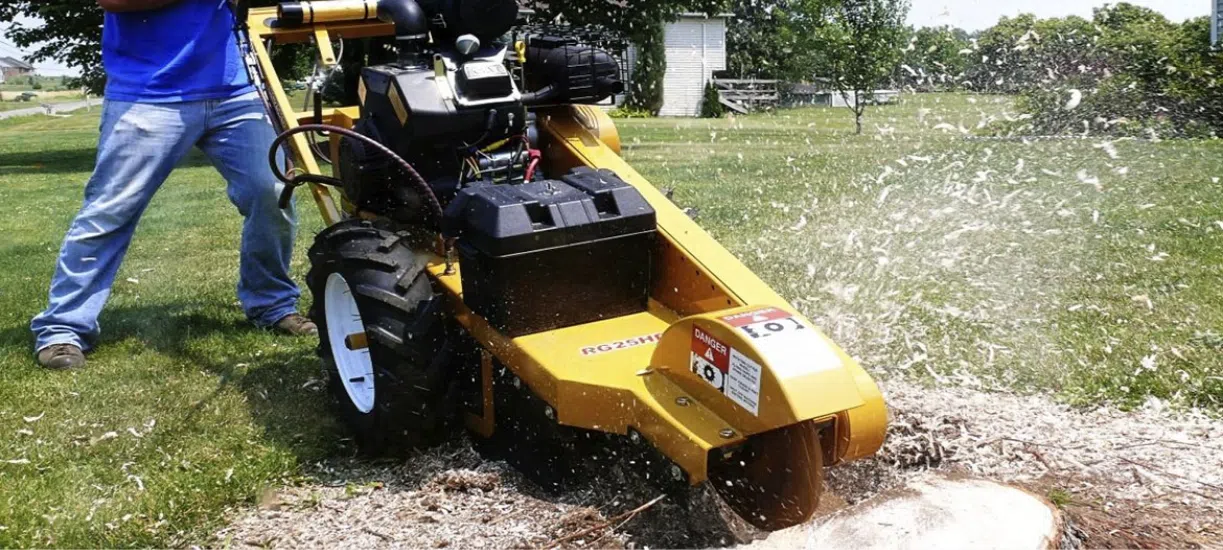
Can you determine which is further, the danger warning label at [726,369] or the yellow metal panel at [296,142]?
the yellow metal panel at [296,142]

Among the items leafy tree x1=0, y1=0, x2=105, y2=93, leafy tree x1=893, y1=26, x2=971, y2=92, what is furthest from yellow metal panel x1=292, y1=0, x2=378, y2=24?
leafy tree x1=0, y1=0, x2=105, y2=93

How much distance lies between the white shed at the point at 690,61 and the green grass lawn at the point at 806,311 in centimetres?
2322

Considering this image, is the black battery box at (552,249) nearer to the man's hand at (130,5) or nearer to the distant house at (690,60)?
the man's hand at (130,5)

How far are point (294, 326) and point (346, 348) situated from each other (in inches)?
Result: 56.5

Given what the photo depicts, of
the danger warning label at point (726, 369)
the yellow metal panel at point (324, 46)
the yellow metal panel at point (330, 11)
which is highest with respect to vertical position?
the yellow metal panel at point (330, 11)

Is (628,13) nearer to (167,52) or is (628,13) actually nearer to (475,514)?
(167,52)

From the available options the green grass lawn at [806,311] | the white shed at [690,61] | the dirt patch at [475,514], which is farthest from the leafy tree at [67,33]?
the white shed at [690,61]

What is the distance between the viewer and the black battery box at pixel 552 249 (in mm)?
2988

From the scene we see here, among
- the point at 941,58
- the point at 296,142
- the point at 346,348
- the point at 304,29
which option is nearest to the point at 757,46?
the point at 941,58

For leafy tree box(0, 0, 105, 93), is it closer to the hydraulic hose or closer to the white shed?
the hydraulic hose

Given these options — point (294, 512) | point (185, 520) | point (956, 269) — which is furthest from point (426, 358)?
point (956, 269)

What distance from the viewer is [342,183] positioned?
150 inches

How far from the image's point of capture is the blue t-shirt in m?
4.52

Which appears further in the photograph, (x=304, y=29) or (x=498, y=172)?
(x=304, y=29)
